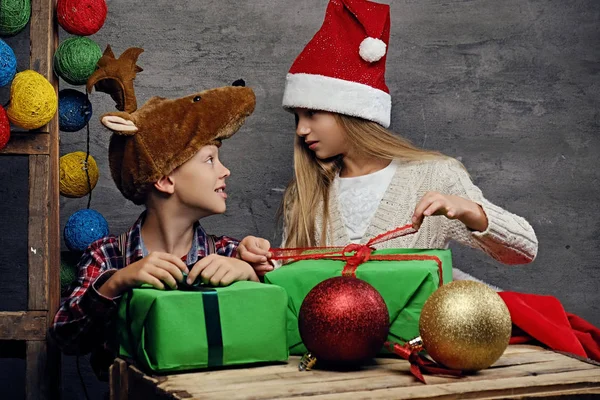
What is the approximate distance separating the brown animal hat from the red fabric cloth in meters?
0.73

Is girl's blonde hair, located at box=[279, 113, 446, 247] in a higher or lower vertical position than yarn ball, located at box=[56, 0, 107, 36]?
lower

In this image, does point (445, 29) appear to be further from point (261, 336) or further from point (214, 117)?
point (261, 336)

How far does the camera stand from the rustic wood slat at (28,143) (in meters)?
2.00

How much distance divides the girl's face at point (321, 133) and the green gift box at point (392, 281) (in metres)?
0.63

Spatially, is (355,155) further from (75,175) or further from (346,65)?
(75,175)

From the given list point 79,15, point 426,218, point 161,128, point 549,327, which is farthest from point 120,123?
point 549,327

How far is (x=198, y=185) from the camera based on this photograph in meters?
1.94

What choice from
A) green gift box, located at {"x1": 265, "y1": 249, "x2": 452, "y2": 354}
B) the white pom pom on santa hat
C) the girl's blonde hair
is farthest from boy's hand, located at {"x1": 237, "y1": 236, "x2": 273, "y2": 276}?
the white pom pom on santa hat

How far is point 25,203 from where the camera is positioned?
2531 millimetres

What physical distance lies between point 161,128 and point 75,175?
35 centimetres

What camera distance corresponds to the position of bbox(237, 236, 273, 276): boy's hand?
181 centimetres

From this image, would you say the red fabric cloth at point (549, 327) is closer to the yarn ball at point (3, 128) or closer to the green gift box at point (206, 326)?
the green gift box at point (206, 326)

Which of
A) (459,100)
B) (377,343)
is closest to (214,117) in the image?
(377,343)

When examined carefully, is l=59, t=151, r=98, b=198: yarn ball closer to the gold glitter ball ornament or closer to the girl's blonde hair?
the girl's blonde hair
